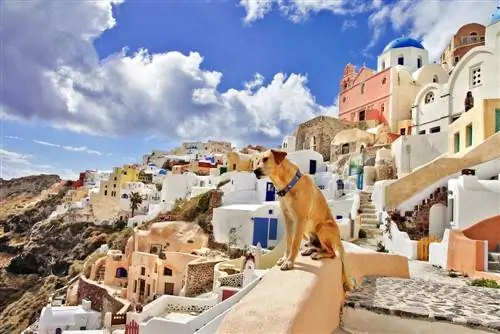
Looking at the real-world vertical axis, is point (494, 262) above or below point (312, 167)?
below

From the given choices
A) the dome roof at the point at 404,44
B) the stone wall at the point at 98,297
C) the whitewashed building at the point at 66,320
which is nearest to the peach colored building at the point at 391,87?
the dome roof at the point at 404,44

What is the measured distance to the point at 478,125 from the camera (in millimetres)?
17047

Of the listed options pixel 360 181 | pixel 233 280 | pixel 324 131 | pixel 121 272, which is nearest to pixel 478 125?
pixel 360 181

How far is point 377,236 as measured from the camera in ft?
51.8

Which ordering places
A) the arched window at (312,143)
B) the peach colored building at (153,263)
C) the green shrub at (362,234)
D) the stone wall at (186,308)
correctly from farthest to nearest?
the arched window at (312,143) → the peach colored building at (153,263) → the green shrub at (362,234) → the stone wall at (186,308)

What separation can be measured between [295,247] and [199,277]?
1799 centimetres

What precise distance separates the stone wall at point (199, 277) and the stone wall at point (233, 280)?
3998 millimetres

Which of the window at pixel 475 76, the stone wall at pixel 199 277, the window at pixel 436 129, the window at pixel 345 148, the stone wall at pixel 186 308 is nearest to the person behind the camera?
the stone wall at pixel 186 308

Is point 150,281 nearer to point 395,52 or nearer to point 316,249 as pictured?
point 316,249

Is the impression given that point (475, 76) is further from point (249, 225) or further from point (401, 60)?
point (249, 225)

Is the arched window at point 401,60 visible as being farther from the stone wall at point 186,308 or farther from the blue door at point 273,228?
the stone wall at point 186,308

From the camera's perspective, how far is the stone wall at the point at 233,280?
15.9 meters

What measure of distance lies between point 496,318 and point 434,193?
12997 mm

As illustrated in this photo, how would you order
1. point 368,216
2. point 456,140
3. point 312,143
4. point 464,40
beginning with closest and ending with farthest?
point 368,216
point 456,140
point 312,143
point 464,40
